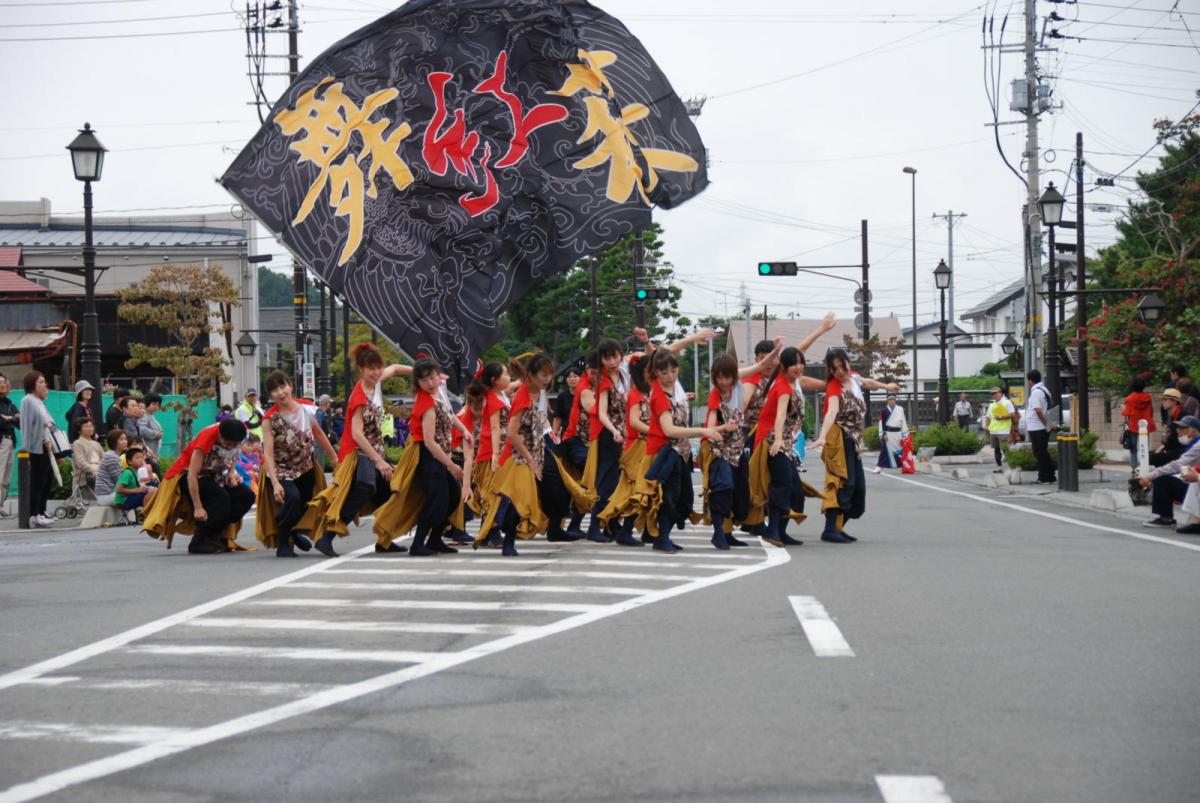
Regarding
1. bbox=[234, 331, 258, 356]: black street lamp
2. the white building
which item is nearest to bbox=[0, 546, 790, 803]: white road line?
bbox=[234, 331, 258, 356]: black street lamp

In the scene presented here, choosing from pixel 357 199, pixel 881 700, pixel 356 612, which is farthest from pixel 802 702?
pixel 357 199

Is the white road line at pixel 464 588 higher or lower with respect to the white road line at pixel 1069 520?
higher

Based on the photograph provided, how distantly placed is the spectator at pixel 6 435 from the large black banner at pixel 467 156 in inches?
195

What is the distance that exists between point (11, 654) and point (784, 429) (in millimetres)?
7917

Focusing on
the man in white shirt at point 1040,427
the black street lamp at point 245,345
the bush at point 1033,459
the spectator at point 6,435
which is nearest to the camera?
the spectator at point 6,435

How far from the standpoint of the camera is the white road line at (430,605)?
28.6 feet

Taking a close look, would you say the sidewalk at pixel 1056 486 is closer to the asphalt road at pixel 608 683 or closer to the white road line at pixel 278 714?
the asphalt road at pixel 608 683

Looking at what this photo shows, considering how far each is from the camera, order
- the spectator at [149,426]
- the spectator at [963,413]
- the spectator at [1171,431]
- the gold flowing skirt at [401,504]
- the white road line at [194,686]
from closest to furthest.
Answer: the white road line at [194,686] < the gold flowing skirt at [401,504] < the spectator at [1171,431] < the spectator at [149,426] < the spectator at [963,413]

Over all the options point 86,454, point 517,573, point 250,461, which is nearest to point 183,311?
point 250,461

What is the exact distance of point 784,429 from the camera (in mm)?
13531

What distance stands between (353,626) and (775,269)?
117ft

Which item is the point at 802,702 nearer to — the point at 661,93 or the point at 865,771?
the point at 865,771

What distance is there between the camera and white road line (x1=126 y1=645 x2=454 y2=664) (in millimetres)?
6922

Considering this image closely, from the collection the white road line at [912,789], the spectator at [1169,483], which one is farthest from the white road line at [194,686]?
the spectator at [1169,483]
